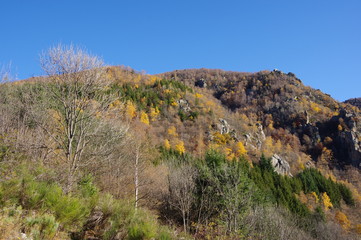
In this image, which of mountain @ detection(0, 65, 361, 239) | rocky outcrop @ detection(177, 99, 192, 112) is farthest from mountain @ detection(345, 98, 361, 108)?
rocky outcrop @ detection(177, 99, 192, 112)

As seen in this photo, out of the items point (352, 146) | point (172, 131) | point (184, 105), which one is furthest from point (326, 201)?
point (184, 105)

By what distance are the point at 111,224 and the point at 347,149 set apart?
10748 centimetres

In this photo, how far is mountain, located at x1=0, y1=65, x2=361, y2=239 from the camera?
5387mm

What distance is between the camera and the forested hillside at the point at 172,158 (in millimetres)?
5293

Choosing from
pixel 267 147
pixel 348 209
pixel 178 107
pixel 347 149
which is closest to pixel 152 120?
pixel 178 107

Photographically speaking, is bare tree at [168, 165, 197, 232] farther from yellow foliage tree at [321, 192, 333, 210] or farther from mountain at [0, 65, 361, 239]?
yellow foliage tree at [321, 192, 333, 210]

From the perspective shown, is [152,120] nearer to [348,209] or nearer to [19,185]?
[348,209]

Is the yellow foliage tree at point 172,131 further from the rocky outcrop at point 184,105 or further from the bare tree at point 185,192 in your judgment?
the bare tree at point 185,192

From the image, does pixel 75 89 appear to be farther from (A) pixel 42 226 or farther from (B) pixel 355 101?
(B) pixel 355 101

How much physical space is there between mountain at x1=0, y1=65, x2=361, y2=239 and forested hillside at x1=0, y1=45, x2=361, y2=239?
63 millimetres

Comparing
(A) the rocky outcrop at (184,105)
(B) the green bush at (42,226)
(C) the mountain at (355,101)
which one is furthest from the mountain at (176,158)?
(C) the mountain at (355,101)

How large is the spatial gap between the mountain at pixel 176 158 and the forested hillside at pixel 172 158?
0.06 metres

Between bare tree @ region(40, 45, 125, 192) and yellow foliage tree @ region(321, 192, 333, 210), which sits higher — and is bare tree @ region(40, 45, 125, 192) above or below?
above

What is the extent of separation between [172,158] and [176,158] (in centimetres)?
447
